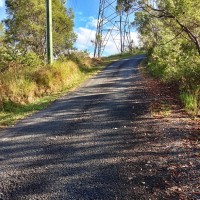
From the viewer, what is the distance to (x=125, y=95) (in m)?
11.4

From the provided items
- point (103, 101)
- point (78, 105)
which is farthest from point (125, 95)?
point (78, 105)

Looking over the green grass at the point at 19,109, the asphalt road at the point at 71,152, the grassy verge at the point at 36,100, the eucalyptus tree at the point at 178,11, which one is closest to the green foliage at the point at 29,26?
the grassy verge at the point at 36,100

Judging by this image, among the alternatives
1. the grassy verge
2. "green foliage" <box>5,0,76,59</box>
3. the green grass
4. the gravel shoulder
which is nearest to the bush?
the gravel shoulder

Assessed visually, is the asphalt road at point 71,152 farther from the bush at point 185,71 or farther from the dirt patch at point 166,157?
the bush at point 185,71

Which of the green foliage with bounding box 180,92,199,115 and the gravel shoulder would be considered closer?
the gravel shoulder

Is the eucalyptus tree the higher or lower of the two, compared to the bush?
A: higher

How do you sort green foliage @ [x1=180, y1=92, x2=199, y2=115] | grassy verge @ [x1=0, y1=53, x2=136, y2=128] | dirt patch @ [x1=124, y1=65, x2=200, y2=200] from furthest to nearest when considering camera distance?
1. grassy verge @ [x1=0, y1=53, x2=136, y2=128]
2. green foliage @ [x1=180, y1=92, x2=199, y2=115]
3. dirt patch @ [x1=124, y1=65, x2=200, y2=200]

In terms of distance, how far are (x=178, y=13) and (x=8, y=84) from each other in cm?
634

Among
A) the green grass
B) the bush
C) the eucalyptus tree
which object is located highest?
the eucalyptus tree

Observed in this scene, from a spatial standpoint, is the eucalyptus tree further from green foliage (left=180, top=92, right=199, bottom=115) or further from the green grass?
the green grass

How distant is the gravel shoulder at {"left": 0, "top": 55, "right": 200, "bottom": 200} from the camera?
4.17m

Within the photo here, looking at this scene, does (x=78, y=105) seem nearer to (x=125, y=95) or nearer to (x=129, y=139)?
(x=125, y=95)

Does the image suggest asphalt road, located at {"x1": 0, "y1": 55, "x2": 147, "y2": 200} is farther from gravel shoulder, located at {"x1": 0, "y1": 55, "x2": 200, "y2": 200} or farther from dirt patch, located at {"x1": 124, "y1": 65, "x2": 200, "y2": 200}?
dirt patch, located at {"x1": 124, "y1": 65, "x2": 200, "y2": 200}

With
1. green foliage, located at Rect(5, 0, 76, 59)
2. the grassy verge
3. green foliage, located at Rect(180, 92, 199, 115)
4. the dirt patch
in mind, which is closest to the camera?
the dirt patch
